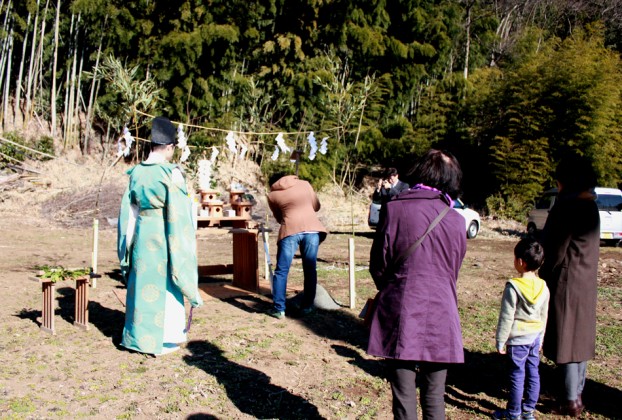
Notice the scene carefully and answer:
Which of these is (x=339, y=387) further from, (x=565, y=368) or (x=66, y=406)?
(x=66, y=406)

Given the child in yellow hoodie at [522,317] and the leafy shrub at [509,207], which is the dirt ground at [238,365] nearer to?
the child in yellow hoodie at [522,317]

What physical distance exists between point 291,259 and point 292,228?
314 mm

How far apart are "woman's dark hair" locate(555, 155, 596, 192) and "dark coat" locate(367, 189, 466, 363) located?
134 cm

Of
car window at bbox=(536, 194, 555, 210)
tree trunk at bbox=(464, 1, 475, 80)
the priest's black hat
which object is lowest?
car window at bbox=(536, 194, 555, 210)

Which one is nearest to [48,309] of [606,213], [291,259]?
[291,259]

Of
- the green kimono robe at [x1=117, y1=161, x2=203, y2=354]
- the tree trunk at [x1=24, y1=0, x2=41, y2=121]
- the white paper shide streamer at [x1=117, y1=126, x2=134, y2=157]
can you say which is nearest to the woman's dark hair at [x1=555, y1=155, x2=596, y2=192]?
the green kimono robe at [x1=117, y1=161, x2=203, y2=354]

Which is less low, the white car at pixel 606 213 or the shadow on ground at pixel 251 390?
the white car at pixel 606 213

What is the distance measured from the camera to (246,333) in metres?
5.49

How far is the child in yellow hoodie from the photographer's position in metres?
3.65

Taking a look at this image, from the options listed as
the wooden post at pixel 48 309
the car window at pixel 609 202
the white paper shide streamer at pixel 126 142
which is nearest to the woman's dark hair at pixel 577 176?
the wooden post at pixel 48 309

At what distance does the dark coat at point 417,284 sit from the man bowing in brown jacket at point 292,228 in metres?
3.03

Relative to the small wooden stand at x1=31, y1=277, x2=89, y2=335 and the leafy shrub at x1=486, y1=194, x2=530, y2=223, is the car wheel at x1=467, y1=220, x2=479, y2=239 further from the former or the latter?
the small wooden stand at x1=31, y1=277, x2=89, y2=335

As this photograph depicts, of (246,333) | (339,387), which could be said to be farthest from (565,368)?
(246,333)

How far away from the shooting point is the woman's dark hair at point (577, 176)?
12.6 ft
